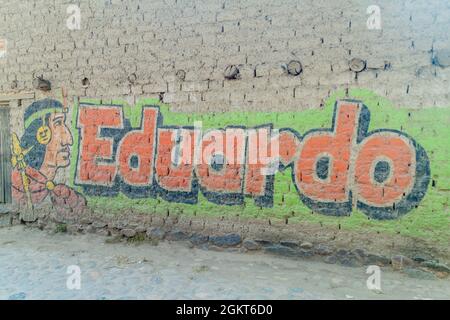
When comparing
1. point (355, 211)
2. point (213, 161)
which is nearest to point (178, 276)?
point (213, 161)

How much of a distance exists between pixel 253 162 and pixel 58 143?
332 cm

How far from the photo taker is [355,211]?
406cm

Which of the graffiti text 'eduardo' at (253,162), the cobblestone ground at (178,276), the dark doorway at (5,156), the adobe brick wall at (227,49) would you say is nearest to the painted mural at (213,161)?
the graffiti text 'eduardo' at (253,162)

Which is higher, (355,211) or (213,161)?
(213,161)

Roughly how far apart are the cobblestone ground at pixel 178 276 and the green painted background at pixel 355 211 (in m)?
0.53

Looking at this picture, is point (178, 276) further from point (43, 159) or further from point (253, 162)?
point (43, 159)

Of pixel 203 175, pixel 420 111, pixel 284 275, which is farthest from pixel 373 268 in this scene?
pixel 203 175

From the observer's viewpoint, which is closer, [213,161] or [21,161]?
[213,161]

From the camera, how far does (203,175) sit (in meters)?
4.69

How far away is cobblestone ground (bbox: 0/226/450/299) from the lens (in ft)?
11.1

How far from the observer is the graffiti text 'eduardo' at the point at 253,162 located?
12.9 feet

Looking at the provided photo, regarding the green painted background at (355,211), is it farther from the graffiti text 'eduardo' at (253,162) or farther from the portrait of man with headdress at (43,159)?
the portrait of man with headdress at (43,159)

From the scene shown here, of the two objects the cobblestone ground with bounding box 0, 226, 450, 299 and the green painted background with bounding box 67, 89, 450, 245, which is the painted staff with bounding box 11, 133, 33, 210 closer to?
the cobblestone ground with bounding box 0, 226, 450, 299
